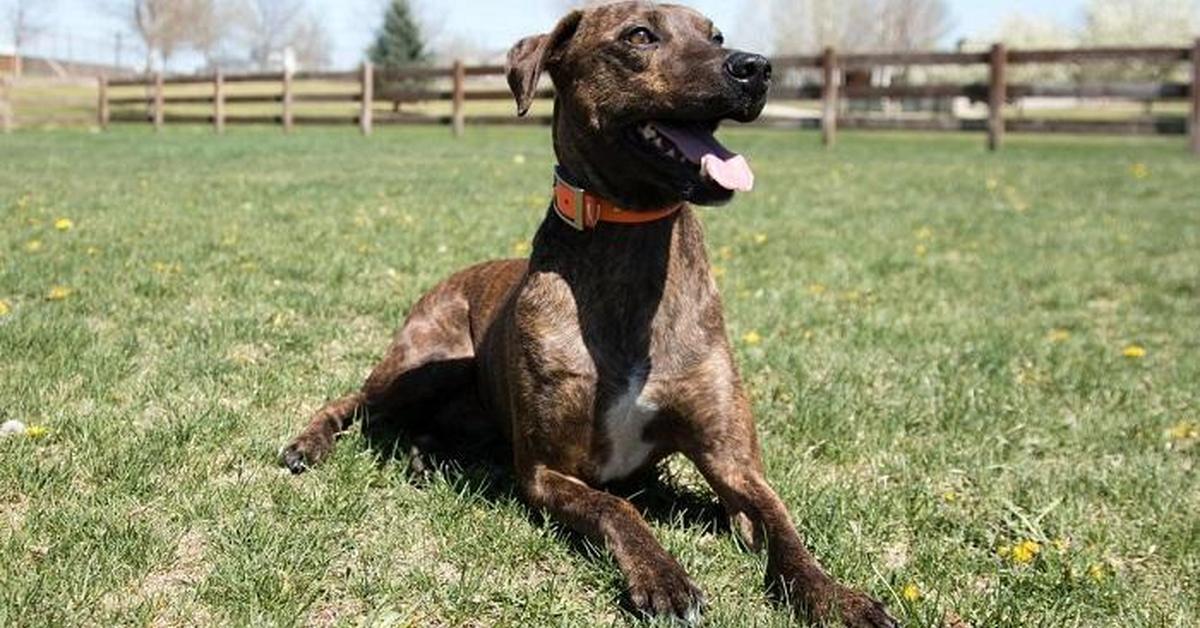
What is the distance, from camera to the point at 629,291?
3234 millimetres

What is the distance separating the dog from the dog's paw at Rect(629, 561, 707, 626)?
223 mm

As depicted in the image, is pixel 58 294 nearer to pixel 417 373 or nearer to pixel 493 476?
pixel 417 373

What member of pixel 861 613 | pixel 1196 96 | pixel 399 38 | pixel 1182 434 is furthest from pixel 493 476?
pixel 399 38

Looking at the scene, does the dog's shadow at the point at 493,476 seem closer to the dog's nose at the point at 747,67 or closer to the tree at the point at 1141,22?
the dog's nose at the point at 747,67

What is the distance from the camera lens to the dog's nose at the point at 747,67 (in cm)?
302

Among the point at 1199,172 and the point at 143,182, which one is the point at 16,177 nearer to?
the point at 143,182

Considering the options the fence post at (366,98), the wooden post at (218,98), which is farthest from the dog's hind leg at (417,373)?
the wooden post at (218,98)

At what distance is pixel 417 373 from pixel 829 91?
56.9 feet

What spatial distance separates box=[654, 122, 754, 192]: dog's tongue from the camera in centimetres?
298

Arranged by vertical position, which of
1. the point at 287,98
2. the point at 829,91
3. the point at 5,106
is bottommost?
the point at 829,91

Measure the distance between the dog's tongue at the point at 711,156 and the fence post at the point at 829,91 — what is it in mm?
17649

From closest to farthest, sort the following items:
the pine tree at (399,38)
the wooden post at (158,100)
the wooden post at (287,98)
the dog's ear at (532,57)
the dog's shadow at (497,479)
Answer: the dog's shadow at (497,479)
the dog's ear at (532,57)
the wooden post at (287,98)
the wooden post at (158,100)
the pine tree at (399,38)

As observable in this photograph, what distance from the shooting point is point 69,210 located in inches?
359

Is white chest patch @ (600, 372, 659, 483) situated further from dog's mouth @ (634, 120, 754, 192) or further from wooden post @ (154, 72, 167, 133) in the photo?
wooden post @ (154, 72, 167, 133)
